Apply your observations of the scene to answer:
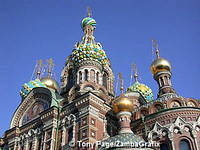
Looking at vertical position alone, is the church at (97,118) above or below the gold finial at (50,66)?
below

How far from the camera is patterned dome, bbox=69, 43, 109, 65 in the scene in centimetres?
1827

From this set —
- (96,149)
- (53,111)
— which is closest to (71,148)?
(96,149)

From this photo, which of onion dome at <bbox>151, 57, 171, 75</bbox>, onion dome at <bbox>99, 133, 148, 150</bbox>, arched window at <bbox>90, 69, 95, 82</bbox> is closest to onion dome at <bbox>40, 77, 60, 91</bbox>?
arched window at <bbox>90, 69, 95, 82</bbox>

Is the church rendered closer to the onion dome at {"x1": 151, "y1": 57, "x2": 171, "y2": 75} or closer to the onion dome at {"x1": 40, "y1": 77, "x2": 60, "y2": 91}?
the onion dome at {"x1": 151, "y1": 57, "x2": 171, "y2": 75}

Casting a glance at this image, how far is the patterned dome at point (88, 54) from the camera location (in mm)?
18266

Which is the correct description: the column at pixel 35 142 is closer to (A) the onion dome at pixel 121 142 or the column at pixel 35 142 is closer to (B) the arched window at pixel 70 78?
(A) the onion dome at pixel 121 142

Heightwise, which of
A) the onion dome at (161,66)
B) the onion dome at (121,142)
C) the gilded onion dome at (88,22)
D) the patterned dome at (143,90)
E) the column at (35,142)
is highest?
the gilded onion dome at (88,22)

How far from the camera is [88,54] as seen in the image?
18234 millimetres

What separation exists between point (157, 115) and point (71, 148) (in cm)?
405

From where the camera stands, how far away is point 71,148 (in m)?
13.7

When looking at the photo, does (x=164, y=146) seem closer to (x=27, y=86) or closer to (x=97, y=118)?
(x=97, y=118)

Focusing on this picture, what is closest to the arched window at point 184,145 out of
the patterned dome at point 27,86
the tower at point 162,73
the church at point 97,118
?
the church at point 97,118

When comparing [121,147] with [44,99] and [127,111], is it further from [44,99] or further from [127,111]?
[44,99]

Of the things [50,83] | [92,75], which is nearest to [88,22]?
[50,83]
